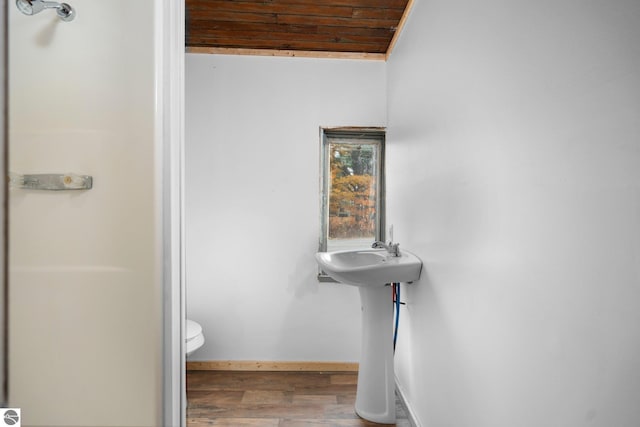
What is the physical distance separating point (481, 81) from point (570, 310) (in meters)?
0.76

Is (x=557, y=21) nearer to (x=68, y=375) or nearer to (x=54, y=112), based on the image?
(x=54, y=112)

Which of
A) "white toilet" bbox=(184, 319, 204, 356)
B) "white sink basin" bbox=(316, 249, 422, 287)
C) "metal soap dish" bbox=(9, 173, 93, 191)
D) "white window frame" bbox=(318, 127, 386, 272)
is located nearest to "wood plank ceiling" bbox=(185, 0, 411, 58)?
"white window frame" bbox=(318, 127, 386, 272)

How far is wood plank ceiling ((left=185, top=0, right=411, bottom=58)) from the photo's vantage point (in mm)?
2047

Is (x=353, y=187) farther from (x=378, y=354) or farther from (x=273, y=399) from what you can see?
(x=273, y=399)

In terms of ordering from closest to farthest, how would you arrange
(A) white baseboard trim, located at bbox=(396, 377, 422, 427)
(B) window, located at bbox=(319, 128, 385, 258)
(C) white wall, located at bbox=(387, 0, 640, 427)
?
1. (C) white wall, located at bbox=(387, 0, 640, 427)
2. (A) white baseboard trim, located at bbox=(396, 377, 422, 427)
3. (B) window, located at bbox=(319, 128, 385, 258)

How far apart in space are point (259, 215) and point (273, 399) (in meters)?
1.16

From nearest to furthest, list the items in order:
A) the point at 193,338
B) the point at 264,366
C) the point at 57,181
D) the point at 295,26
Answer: the point at 57,181
the point at 193,338
the point at 295,26
the point at 264,366

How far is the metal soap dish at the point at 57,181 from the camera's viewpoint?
2.81ft

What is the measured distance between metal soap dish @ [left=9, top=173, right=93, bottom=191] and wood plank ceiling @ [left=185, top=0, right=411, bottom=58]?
5.10 ft

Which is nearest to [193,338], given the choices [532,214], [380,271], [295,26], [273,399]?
[273,399]

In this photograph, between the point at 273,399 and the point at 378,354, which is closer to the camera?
the point at 378,354

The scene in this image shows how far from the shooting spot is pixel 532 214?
906 mm

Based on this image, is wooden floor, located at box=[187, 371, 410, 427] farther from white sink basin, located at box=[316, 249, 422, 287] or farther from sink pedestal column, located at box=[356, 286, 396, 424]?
white sink basin, located at box=[316, 249, 422, 287]

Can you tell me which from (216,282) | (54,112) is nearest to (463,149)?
(54,112)
